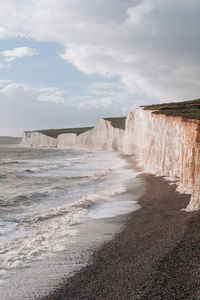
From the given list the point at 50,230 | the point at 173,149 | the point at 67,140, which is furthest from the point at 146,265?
the point at 67,140

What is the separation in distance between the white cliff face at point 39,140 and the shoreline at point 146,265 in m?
96.9

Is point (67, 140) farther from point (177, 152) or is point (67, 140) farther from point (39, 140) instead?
point (177, 152)

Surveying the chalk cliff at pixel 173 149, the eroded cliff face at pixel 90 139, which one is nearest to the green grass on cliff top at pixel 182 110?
the chalk cliff at pixel 173 149

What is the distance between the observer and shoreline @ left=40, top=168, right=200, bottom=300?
512 centimetres

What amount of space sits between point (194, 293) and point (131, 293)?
1.11m

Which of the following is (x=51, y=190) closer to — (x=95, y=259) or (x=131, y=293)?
(x=95, y=259)

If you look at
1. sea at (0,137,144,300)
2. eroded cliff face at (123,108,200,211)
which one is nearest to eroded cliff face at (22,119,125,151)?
eroded cliff face at (123,108,200,211)

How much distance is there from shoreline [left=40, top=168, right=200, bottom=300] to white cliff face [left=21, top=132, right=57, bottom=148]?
96.9 meters

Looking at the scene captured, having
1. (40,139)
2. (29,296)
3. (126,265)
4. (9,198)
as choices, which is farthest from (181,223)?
(40,139)

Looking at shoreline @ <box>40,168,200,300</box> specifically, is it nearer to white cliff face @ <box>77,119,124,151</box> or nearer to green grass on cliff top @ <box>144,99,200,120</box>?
green grass on cliff top @ <box>144,99,200,120</box>

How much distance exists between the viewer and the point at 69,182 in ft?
69.2

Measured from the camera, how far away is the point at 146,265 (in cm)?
607

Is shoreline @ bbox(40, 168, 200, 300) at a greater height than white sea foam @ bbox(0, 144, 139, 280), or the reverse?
shoreline @ bbox(40, 168, 200, 300)

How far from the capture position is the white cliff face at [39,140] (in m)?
105
